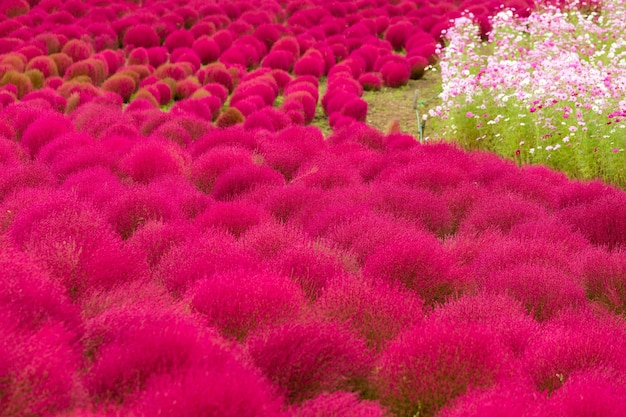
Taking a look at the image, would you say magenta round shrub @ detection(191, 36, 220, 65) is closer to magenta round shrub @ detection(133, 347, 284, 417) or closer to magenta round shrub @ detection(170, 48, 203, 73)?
magenta round shrub @ detection(170, 48, 203, 73)

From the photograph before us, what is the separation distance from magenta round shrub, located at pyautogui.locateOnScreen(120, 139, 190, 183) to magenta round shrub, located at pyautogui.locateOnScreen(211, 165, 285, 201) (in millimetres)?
306

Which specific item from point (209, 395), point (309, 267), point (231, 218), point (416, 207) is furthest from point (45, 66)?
point (209, 395)

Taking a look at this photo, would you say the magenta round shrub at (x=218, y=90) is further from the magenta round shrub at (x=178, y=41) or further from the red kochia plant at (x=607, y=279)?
the red kochia plant at (x=607, y=279)

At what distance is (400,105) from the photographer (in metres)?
8.09

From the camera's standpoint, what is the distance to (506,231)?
13.1 ft

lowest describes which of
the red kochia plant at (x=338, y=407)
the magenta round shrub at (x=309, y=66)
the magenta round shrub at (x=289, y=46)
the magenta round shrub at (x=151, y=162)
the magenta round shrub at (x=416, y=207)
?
the magenta round shrub at (x=309, y=66)

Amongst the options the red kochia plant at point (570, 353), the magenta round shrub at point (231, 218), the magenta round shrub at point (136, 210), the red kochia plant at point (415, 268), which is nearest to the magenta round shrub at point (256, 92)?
the magenta round shrub at point (136, 210)

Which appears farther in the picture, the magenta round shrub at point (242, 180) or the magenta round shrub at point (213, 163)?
the magenta round shrub at point (213, 163)

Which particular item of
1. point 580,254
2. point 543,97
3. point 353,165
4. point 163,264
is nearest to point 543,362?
point 580,254

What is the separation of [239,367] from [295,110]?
16.5ft

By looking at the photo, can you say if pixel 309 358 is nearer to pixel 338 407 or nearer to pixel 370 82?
pixel 338 407

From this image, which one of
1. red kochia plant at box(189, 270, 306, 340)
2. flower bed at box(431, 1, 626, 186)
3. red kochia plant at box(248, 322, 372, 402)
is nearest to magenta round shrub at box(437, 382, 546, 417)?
A: red kochia plant at box(248, 322, 372, 402)

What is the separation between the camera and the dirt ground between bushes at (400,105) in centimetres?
741

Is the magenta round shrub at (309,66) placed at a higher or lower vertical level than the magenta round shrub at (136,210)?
lower
